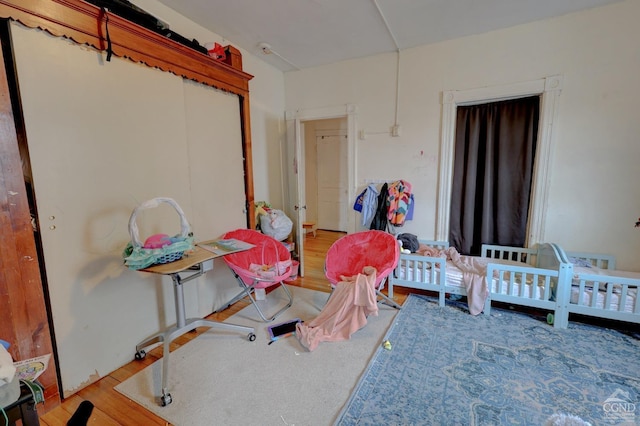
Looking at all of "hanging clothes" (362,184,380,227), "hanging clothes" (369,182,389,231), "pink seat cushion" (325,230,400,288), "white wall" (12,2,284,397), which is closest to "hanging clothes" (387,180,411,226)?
"hanging clothes" (369,182,389,231)

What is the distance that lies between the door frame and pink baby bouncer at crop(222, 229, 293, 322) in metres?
0.81

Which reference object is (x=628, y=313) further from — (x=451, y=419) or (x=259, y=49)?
(x=259, y=49)

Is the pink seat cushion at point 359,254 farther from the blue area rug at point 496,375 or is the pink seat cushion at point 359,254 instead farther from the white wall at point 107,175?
the white wall at point 107,175

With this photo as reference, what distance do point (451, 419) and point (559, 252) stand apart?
5.72 feet

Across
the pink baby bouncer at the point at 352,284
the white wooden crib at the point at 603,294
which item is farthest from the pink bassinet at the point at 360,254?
the white wooden crib at the point at 603,294

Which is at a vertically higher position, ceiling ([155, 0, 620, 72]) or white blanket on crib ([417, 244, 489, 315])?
ceiling ([155, 0, 620, 72])

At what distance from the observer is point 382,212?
332 cm

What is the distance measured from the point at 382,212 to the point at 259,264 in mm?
1514

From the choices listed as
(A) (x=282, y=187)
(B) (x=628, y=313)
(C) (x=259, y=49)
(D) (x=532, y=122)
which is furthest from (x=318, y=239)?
(B) (x=628, y=313)

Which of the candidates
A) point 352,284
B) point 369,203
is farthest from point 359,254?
point 369,203

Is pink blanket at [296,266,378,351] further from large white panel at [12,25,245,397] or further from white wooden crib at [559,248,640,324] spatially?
white wooden crib at [559,248,640,324]

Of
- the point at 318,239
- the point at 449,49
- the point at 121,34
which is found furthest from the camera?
the point at 318,239

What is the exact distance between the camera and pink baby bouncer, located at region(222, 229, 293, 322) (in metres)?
2.46

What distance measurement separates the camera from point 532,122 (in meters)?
2.74
